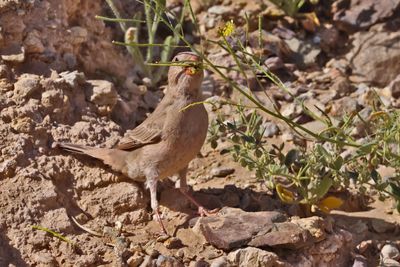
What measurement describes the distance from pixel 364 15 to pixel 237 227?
3.57m

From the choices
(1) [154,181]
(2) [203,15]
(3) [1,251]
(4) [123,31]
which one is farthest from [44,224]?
(2) [203,15]

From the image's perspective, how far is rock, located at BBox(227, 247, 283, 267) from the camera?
16.2 feet

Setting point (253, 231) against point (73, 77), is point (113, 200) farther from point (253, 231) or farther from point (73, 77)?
point (73, 77)

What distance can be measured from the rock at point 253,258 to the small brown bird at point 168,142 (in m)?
0.61

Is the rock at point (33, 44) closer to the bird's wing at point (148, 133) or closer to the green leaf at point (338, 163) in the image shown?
the bird's wing at point (148, 133)

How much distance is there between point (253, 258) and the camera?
4.95 metres

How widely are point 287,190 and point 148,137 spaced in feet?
3.62

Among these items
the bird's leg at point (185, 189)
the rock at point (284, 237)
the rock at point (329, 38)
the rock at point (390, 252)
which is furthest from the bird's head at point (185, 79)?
the rock at point (329, 38)

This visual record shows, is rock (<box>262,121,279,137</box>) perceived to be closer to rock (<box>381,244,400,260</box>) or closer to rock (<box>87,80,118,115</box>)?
rock (<box>87,80,118,115</box>)

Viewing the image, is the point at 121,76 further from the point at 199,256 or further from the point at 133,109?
the point at 199,256

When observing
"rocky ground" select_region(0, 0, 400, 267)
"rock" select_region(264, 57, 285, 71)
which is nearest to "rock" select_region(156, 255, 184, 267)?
"rocky ground" select_region(0, 0, 400, 267)

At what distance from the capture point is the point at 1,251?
482cm

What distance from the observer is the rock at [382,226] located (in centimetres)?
586

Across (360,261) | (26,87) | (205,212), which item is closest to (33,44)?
(26,87)
